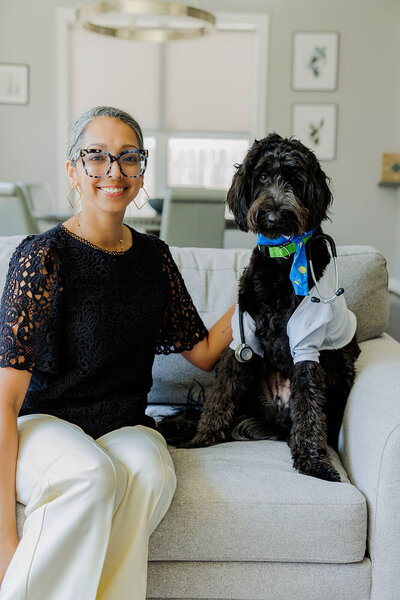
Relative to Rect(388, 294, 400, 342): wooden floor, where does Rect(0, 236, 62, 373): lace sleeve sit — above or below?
above

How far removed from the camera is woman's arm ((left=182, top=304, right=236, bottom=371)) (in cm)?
184

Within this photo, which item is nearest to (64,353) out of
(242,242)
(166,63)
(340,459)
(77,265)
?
(77,265)

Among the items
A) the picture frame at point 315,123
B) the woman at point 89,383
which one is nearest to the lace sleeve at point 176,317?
the woman at point 89,383

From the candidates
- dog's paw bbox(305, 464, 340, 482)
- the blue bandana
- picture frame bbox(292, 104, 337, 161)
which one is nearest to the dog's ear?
the blue bandana

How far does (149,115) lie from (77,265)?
5.38 m

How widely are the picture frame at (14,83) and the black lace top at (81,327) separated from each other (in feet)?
17.7

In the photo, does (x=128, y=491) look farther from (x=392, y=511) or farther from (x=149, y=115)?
(x=149, y=115)

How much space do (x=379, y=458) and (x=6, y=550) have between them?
2.56 feet

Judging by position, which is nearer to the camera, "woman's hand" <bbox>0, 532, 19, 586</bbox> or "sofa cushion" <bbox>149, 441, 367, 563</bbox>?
"woman's hand" <bbox>0, 532, 19, 586</bbox>

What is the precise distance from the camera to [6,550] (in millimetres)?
1253

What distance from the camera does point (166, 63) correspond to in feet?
21.4

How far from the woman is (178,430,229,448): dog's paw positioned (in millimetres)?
199

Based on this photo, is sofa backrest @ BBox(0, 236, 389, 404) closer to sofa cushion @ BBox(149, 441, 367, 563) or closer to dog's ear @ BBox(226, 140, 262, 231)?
dog's ear @ BBox(226, 140, 262, 231)

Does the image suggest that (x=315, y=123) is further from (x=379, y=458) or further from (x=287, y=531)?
(x=287, y=531)
